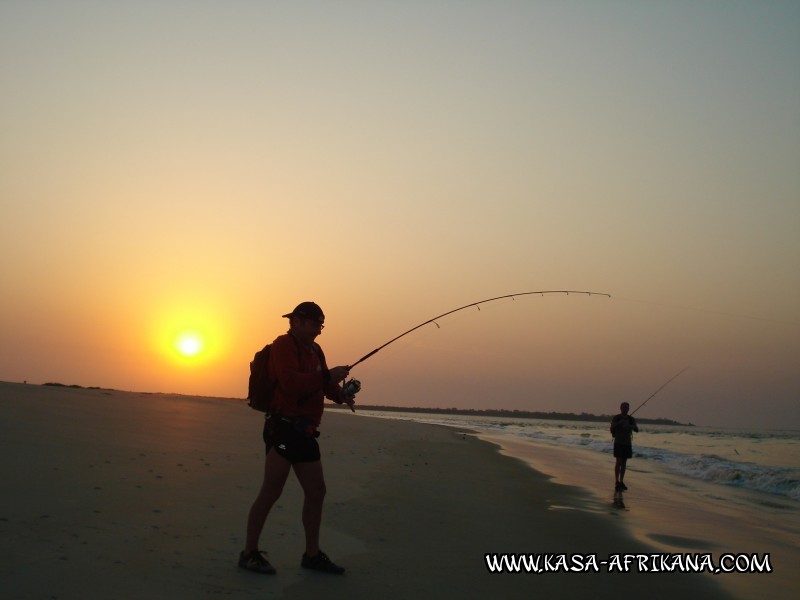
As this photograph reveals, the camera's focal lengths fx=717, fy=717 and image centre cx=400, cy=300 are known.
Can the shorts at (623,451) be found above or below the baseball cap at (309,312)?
below

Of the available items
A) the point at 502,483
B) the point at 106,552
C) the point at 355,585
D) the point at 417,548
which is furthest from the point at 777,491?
the point at 106,552

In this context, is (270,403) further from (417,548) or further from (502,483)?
(502,483)

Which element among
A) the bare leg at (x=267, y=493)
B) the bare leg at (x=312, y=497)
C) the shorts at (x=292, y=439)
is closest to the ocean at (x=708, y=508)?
the bare leg at (x=312, y=497)

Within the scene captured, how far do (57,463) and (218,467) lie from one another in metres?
2.15

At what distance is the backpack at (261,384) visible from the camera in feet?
16.8

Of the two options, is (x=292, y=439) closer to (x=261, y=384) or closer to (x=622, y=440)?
(x=261, y=384)

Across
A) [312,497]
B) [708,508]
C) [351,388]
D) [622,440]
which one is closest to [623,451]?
[622,440]

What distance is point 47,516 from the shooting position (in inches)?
208

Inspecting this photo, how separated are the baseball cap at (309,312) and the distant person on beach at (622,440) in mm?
9421

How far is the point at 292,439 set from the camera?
197 inches

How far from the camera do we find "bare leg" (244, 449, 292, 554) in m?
4.87

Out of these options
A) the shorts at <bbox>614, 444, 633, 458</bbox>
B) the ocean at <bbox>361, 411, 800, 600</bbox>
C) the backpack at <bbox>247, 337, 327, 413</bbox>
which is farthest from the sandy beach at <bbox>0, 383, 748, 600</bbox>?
the shorts at <bbox>614, 444, 633, 458</bbox>

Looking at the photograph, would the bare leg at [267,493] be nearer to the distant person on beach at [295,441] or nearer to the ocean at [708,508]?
the distant person on beach at [295,441]

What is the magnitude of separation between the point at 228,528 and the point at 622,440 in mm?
10214
